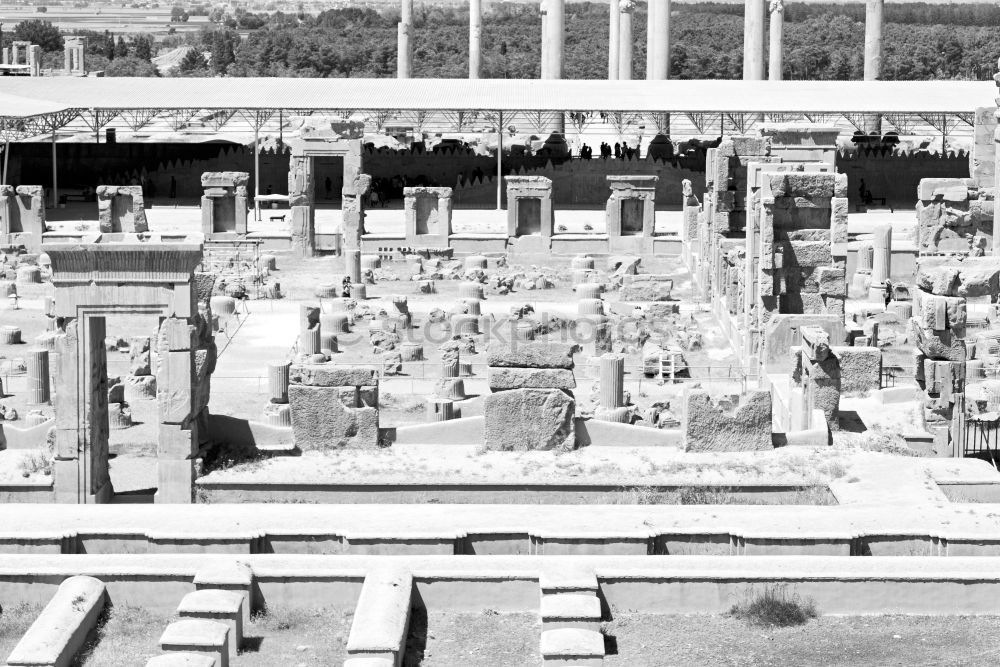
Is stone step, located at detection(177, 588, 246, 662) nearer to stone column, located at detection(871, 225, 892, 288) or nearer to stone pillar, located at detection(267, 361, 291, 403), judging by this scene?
stone pillar, located at detection(267, 361, 291, 403)

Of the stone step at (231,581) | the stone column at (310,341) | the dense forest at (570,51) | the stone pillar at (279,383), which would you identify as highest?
the dense forest at (570,51)

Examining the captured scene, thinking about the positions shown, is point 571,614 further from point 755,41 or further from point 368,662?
point 755,41

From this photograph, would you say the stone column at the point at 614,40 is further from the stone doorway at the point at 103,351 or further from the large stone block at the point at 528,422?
the stone doorway at the point at 103,351

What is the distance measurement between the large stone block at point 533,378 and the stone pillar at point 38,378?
9.62 metres

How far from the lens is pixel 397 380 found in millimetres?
32375

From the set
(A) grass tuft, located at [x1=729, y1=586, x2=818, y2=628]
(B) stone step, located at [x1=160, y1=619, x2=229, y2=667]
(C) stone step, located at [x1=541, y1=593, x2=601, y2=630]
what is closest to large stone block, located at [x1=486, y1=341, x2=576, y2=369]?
(A) grass tuft, located at [x1=729, y1=586, x2=818, y2=628]

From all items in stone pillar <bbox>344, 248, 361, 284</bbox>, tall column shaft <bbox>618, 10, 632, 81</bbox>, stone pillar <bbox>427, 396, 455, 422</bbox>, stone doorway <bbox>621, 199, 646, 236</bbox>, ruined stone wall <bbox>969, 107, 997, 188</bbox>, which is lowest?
stone pillar <bbox>427, 396, 455, 422</bbox>

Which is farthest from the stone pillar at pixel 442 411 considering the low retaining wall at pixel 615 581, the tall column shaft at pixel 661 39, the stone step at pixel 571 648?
the tall column shaft at pixel 661 39

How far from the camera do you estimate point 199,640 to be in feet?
55.0

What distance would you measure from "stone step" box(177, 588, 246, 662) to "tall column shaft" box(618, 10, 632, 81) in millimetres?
57787

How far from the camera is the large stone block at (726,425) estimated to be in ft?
79.2

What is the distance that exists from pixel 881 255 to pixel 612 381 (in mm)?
14968

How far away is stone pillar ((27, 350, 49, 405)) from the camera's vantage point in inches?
1210

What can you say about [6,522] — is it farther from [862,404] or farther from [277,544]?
[862,404]
